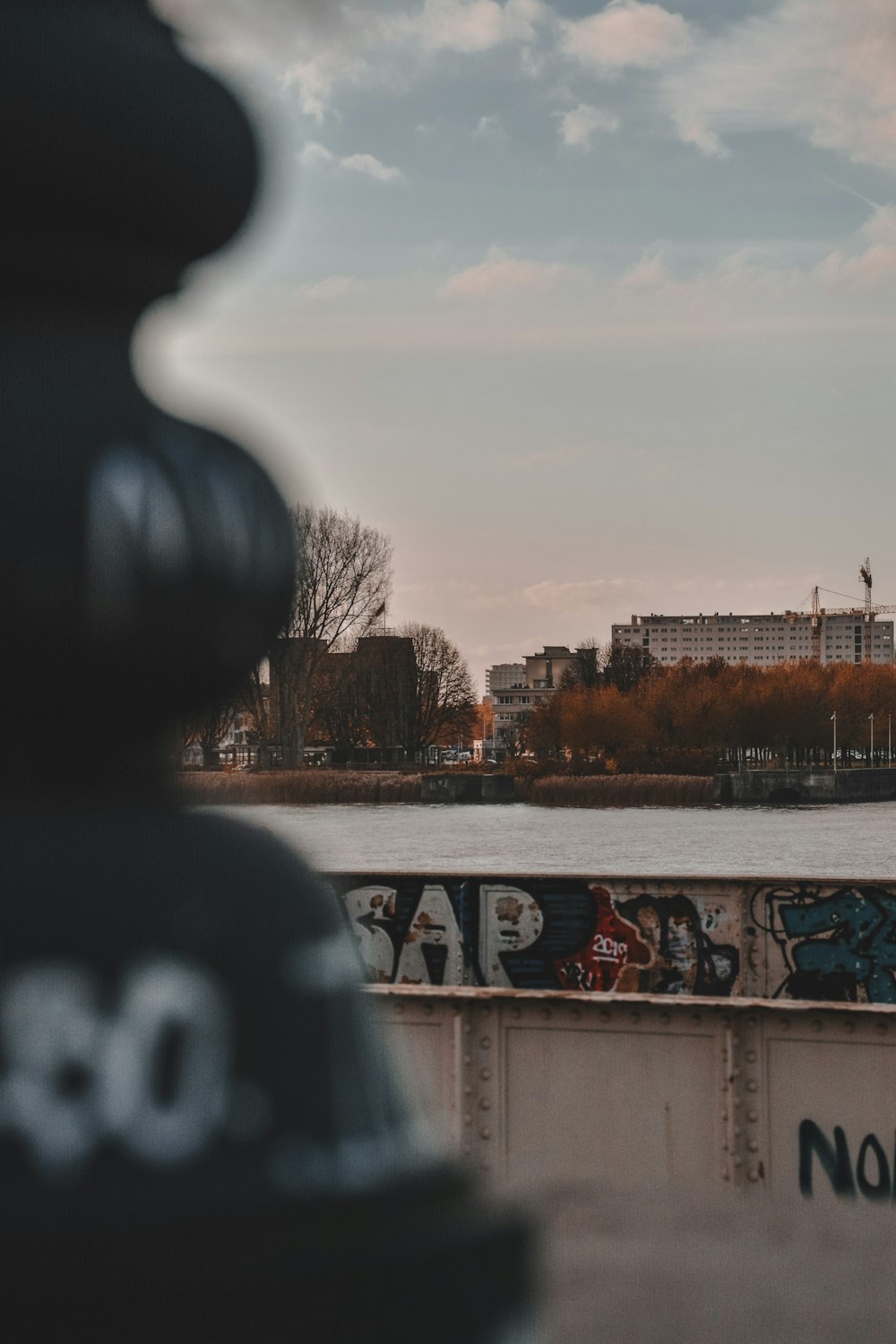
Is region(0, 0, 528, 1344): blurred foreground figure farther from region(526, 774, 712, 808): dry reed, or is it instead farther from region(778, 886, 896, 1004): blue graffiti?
region(526, 774, 712, 808): dry reed

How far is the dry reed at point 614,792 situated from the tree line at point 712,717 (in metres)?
5.35

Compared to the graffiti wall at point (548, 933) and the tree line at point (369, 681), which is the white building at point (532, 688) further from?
the graffiti wall at point (548, 933)

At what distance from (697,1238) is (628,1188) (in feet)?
1.46

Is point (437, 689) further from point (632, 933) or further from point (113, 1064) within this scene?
point (113, 1064)

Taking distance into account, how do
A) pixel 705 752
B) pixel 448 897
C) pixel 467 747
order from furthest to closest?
pixel 467 747 < pixel 705 752 < pixel 448 897

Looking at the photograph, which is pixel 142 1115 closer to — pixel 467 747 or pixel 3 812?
pixel 3 812

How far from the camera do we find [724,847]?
46.5 metres

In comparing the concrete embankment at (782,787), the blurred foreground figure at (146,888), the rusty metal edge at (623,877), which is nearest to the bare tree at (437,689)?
the concrete embankment at (782,787)

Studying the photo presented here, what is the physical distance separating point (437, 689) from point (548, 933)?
226ft

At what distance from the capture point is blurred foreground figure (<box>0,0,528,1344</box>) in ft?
3.91

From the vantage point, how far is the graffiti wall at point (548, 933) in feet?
45.6

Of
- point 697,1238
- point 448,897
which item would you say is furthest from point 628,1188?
point 448,897

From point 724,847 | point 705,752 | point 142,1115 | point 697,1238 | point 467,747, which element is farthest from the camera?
point 467,747

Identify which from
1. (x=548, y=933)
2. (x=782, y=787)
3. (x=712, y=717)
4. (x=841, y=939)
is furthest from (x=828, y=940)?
(x=712, y=717)
